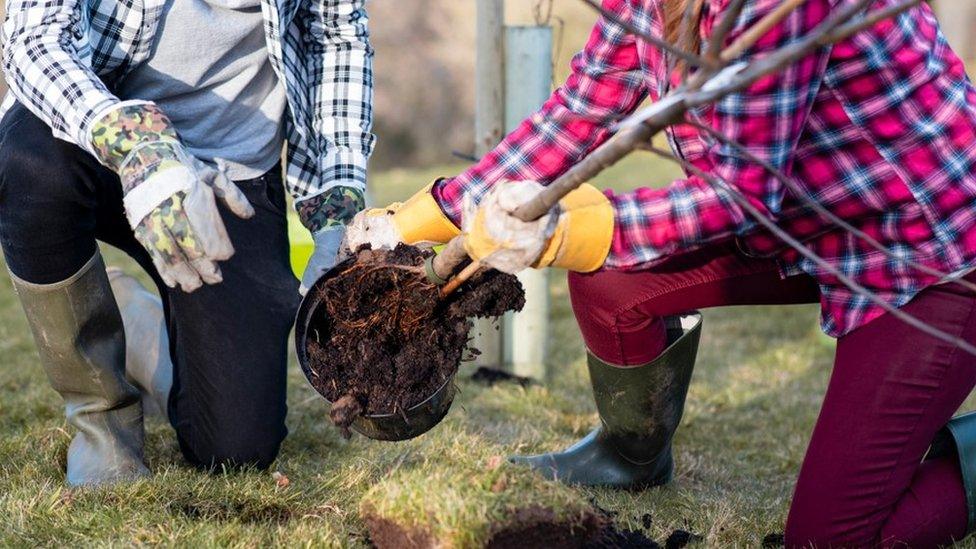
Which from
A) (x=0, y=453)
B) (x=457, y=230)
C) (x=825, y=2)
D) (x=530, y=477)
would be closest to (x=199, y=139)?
(x=457, y=230)

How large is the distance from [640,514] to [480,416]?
1.09 meters

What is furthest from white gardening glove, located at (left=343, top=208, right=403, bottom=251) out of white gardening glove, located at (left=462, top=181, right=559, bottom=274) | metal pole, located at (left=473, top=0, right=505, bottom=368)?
metal pole, located at (left=473, top=0, right=505, bottom=368)

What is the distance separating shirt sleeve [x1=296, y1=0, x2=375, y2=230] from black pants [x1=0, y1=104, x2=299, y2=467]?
6.7 inches

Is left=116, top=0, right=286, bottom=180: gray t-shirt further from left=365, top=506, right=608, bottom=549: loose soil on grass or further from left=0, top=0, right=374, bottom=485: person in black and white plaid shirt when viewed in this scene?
left=365, top=506, right=608, bottom=549: loose soil on grass

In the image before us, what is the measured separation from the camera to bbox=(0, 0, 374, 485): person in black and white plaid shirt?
2391 millimetres

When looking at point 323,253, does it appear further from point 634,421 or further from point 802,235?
point 802,235

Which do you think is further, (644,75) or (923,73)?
(644,75)

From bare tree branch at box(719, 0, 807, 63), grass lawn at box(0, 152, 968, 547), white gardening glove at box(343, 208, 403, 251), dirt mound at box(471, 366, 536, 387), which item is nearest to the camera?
bare tree branch at box(719, 0, 807, 63)

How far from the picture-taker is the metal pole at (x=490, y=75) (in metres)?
3.89

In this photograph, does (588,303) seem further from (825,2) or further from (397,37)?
(397,37)

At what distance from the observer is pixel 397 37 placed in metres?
16.4

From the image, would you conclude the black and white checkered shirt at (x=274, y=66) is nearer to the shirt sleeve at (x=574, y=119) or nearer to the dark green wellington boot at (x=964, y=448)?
the shirt sleeve at (x=574, y=119)

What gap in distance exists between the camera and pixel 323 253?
2691 mm

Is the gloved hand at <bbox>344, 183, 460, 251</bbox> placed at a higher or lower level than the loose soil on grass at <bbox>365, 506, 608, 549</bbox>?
higher
